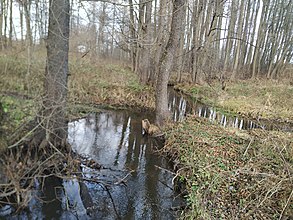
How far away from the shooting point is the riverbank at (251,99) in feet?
39.7

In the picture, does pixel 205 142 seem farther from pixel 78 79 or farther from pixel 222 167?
pixel 78 79

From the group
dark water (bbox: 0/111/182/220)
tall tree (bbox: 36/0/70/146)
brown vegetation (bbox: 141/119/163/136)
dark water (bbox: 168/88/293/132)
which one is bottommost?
dark water (bbox: 0/111/182/220)

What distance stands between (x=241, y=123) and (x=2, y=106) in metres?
9.60

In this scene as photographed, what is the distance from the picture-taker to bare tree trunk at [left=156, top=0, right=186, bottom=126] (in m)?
7.79

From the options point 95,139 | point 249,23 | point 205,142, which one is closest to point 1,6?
point 95,139

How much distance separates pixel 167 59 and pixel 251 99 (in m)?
8.75

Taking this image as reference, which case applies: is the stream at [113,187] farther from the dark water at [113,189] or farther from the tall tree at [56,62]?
the tall tree at [56,62]

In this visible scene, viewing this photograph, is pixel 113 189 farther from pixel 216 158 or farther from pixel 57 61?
pixel 57 61

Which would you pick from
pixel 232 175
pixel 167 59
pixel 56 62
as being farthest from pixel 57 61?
pixel 232 175

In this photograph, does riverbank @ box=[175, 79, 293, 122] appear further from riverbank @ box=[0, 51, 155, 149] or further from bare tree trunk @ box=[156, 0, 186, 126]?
riverbank @ box=[0, 51, 155, 149]

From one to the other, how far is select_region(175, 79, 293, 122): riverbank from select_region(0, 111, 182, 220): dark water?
635 cm

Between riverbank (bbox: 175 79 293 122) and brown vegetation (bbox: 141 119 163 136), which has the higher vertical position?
riverbank (bbox: 175 79 293 122)

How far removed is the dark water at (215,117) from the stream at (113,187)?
11.7ft

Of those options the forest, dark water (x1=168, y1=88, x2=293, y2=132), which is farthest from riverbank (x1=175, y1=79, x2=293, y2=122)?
the forest
